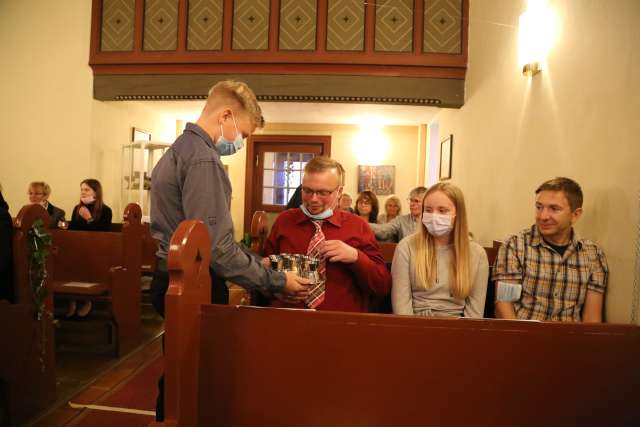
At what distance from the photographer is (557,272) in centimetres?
190

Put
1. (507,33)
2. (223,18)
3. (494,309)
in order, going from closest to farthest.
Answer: (494,309), (507,33), (223,18)

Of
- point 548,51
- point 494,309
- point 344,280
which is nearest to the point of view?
point 344,280

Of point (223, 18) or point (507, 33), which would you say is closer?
point (507, 33)

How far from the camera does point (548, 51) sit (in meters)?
2.73

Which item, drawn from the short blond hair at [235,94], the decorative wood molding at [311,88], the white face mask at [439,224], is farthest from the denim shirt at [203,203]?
the decorative wood molding at [311,88]

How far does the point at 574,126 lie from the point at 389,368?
203 centimetres

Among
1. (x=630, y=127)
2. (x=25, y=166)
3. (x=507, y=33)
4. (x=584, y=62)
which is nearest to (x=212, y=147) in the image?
(x=630, y=127)

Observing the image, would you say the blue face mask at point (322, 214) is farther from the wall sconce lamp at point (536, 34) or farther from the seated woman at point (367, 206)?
the seated woman at point (367, 206)

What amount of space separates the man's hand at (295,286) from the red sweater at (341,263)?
0.26 metres

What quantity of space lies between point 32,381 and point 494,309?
2.50 metres

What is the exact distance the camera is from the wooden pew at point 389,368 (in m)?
0.94

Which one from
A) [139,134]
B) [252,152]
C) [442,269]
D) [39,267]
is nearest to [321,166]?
[442,269]

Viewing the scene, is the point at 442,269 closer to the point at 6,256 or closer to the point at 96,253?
the point at 6,256

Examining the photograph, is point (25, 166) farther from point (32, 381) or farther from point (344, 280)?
point (344, 280)
